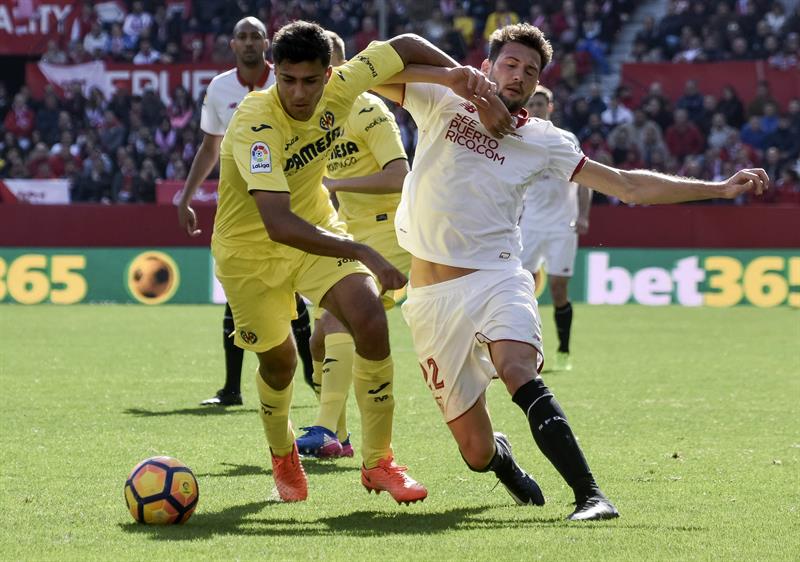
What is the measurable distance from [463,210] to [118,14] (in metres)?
26.5

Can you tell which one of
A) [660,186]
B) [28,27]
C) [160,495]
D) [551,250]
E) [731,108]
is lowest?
[160,495]

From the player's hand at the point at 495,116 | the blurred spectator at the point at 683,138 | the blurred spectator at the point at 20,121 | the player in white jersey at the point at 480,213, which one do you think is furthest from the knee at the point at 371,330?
the blurred spectator at the point at 20,121

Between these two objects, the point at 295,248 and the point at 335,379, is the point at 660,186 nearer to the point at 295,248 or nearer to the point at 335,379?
the point at 295,248

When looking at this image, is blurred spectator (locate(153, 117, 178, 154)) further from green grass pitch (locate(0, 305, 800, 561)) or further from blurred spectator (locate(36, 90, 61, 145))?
green grass pitch (locate(0, 305, 800, 561))

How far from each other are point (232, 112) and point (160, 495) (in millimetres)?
4671

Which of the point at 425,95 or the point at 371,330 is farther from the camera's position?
the point at 425,95

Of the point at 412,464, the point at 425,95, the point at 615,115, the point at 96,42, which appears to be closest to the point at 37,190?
the point at 96,42

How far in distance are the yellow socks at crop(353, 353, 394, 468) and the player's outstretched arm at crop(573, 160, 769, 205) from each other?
132 cm

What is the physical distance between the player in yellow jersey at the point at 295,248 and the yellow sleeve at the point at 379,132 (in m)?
1.65

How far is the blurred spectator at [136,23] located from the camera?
100ft

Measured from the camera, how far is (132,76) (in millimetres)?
29406

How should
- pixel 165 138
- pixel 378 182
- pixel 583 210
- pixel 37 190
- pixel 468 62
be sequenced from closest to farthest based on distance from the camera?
pixel 378 182 → pixel 583 210 → pixel 37 190 → pixel 165 138 → pixel 468 62

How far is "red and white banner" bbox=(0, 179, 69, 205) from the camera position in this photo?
25625 millimetres

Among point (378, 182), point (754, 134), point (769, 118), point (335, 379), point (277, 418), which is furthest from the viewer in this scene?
point (769, 118)
